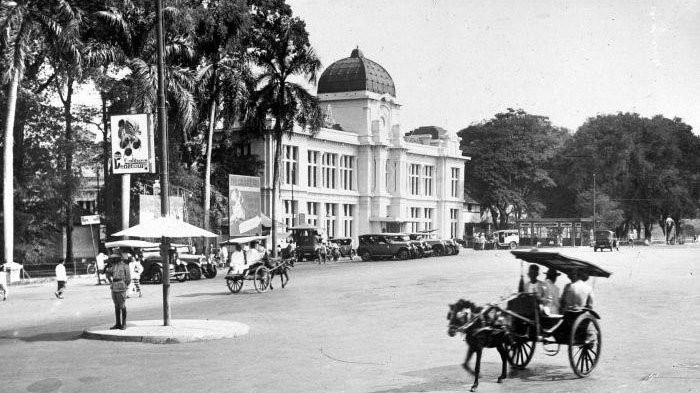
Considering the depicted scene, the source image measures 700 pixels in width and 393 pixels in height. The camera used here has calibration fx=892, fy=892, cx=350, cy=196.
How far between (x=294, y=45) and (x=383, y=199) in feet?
102

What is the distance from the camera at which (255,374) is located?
40.5ft

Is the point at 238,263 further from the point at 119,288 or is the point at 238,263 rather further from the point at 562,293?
the point at 562,293

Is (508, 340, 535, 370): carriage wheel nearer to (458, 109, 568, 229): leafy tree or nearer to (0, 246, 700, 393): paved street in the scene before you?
(0, 246, 700, 393): paved street

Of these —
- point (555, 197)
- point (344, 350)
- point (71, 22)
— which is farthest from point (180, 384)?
point (555, 197)

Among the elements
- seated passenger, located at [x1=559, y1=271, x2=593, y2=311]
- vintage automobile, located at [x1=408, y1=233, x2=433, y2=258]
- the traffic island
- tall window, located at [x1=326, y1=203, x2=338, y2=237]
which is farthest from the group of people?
tall window, located at [x1=326, y1=203, x2=338, y2=237]

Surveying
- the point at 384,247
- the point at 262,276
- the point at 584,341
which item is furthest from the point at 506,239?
the point at 584,341

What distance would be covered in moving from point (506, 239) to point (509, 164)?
1533 centimetres

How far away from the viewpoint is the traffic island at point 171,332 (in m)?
16.3

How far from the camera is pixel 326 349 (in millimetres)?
14867

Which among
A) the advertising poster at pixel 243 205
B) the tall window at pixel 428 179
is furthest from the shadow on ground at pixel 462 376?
the tall window at pixel 428 179

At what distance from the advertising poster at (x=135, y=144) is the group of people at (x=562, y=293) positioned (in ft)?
40.1

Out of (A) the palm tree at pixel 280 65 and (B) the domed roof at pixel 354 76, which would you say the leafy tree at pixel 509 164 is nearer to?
(B) the domed roof at pixel 354 76

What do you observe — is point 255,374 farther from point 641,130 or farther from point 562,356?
point 641,130

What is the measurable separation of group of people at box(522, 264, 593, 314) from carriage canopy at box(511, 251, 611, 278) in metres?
0.10
